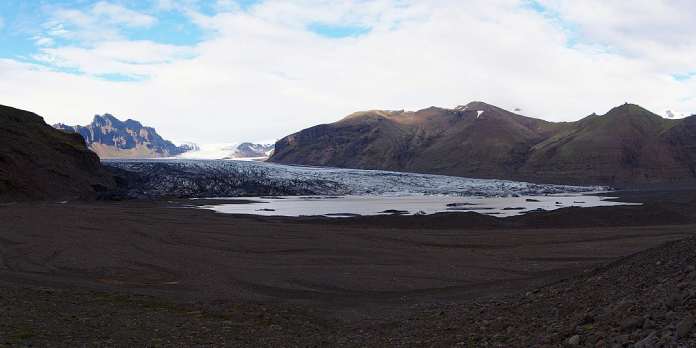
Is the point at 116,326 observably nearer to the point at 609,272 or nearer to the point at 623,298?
the point at 623,298

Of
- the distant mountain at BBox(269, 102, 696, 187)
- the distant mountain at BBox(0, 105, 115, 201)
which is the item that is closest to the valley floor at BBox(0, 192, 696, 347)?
the distant mountain at BBox(0, 105, 115, 201)

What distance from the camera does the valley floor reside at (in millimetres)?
11164

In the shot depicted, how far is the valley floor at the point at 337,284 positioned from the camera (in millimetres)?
11164

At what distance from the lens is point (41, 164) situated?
70812 millimetres

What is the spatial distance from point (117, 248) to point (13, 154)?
162 ft

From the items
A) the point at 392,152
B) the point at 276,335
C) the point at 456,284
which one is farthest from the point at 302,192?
the point at 392,152

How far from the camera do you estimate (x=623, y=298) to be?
10562 millimetres

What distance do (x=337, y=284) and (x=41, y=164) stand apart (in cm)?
6330

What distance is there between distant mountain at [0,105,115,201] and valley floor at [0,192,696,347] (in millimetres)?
25939

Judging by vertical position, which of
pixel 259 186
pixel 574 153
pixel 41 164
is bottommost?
pixel 259 186

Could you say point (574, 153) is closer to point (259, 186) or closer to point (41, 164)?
point (259, 186)

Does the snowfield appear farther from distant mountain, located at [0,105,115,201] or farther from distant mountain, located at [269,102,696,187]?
distant mountain, located at [269,102,696,187]


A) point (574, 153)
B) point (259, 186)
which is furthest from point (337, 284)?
point (574, 153)

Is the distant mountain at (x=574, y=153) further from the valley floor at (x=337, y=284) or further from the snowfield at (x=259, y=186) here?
the valley floor at (x=337, y=284)
